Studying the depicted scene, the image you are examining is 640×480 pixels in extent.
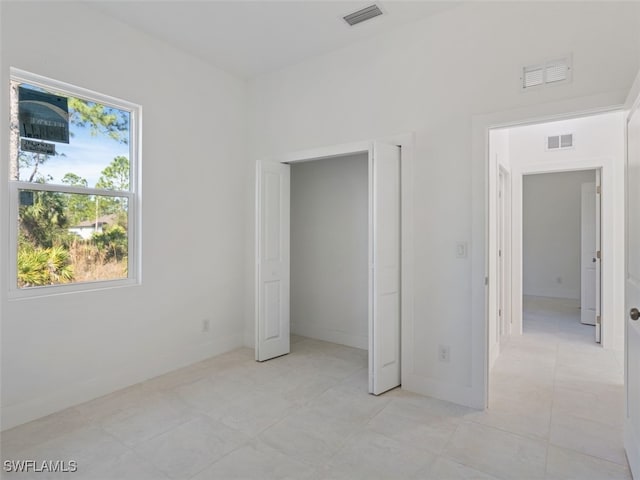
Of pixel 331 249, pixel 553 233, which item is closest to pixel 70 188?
pixel 331 249

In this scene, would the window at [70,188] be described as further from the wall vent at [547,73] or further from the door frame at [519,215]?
the door frame at [519,215]

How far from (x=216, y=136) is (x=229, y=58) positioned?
2.68ft

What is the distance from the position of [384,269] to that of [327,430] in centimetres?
129

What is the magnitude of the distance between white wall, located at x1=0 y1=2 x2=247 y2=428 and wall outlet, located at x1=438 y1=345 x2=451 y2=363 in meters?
2.37

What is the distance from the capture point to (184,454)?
2.18 m

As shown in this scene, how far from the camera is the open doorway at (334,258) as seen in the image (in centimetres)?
297

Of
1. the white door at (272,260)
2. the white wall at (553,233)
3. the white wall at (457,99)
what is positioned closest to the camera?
the white wall at (457,99)

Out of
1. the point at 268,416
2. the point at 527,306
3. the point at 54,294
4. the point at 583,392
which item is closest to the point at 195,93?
the point at 54,294

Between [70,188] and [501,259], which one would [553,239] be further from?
[70,188]

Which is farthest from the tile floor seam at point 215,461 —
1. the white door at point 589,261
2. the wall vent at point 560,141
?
the white door at point 589,261

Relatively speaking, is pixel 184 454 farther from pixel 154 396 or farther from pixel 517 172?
pixel 517 172

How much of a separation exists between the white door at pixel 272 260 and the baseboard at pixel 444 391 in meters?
1.47

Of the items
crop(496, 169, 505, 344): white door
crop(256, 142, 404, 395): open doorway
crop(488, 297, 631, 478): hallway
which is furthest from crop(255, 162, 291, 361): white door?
crop(496, 169, 505, 344): white door

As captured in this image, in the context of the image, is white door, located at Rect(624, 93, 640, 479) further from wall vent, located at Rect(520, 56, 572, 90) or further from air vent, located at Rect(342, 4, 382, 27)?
air vent, located at Rect(342, 4, 382, 27)
